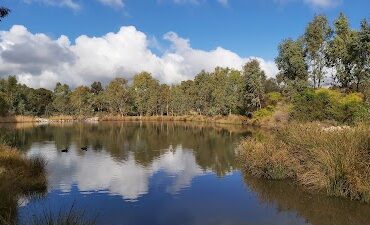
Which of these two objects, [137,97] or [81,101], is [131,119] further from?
[81,101]

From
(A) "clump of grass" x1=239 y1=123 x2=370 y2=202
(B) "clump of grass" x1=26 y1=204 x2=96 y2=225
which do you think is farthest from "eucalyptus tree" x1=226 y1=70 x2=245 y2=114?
(B) "clump of grass" x1=26 y1=204 x2=96 y2=225

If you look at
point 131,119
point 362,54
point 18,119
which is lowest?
point 131,119

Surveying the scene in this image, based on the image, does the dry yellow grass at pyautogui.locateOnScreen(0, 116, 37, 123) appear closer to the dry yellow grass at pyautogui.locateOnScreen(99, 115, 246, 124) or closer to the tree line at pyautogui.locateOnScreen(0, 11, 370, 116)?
the tree line at pyautogui.locateOnScreen(0, 11, 370, 116)

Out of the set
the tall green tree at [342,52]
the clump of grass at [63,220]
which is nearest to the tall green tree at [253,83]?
the tall green tree at [342,52]

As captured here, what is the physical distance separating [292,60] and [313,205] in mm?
55464

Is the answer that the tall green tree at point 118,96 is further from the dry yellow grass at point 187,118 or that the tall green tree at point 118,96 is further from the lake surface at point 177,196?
the lake surface at point 177,196

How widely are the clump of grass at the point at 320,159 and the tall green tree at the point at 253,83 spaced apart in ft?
170

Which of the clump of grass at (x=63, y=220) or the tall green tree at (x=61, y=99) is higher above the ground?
the tall green tree at (x=61, y=99)

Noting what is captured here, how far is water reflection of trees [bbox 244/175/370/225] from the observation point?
1655 cm

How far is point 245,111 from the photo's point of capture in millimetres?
89188

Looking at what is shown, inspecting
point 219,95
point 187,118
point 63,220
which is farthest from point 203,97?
point 63,220

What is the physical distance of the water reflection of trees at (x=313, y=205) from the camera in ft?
54.3

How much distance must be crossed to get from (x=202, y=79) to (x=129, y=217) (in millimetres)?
110535

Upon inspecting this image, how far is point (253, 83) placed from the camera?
77062 mm
